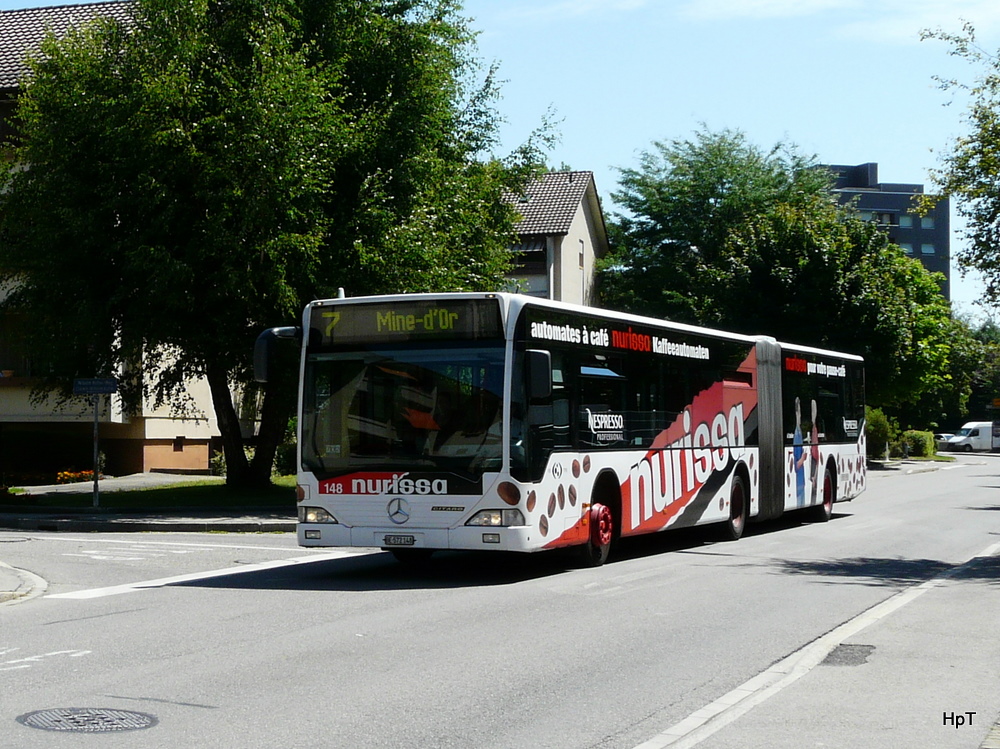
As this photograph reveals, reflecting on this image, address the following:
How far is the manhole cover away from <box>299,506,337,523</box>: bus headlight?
6.83m

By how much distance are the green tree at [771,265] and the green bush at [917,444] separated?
538 cm

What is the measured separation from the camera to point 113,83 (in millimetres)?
27000

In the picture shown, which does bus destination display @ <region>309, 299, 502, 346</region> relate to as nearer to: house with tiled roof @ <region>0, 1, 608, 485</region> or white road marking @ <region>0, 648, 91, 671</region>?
white road marking @ <region>0, 648, 91, 671</region>

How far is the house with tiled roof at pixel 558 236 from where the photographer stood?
56094mm

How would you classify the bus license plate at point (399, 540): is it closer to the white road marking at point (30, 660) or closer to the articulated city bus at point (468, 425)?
the articulated city bus at point (468, 425)

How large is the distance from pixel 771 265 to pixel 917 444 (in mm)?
→ 28611

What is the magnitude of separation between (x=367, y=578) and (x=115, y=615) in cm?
371

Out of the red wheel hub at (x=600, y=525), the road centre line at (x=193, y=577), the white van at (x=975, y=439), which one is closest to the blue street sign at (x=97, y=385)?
the road centre line at (x=193, y=577)

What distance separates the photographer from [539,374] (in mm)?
13797

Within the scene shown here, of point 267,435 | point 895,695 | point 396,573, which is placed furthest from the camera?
point 267,435

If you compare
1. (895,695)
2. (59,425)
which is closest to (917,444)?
(59,425)

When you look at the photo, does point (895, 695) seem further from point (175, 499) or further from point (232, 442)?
point (232, 442)

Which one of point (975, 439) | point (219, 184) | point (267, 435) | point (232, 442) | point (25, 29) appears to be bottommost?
point (975, 439)

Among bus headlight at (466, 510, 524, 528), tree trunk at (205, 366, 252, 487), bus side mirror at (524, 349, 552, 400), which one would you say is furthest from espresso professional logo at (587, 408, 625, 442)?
tree trunk at (205, 366, 252, 487)
